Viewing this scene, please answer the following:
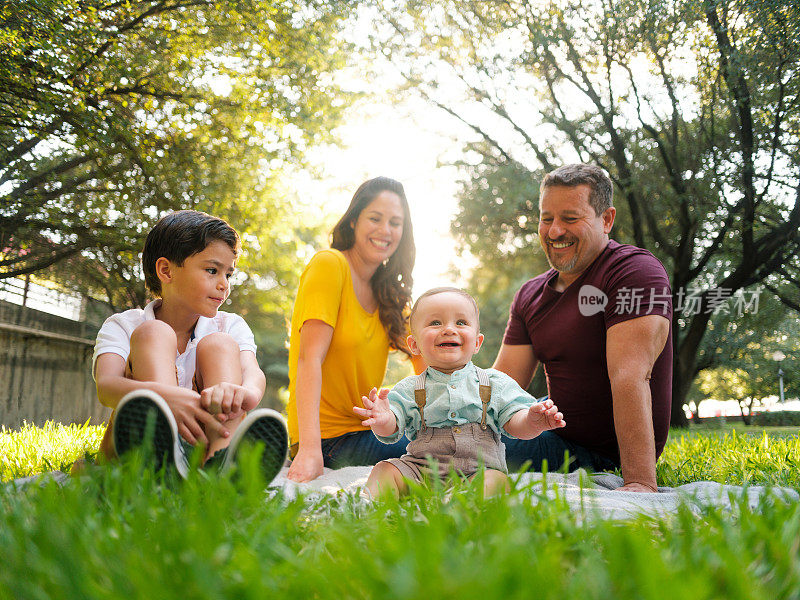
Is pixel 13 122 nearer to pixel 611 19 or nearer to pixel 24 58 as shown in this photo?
pixel 24 58

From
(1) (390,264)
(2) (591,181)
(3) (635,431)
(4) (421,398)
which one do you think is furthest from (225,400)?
(2) (591,181)

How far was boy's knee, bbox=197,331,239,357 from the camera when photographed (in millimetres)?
2484

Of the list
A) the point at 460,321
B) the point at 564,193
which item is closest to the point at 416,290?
the point at 564,193

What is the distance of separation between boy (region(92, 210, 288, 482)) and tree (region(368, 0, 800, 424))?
8604 millimetres

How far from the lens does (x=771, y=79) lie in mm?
9180

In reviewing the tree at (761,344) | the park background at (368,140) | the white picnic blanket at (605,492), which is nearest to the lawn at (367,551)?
the white picnic blanket at (605,492)

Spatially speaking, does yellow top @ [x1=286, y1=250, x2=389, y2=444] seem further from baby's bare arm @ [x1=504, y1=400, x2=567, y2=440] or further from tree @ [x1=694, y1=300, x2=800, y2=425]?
tree @ [x1=694, y1=300, x2=800, y2=425]

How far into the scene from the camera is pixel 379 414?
92.9 inches

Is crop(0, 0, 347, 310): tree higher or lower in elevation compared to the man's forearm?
higher

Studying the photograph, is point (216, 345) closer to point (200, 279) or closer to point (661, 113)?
point (200, 279)

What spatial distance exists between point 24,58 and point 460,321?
22.9 feet

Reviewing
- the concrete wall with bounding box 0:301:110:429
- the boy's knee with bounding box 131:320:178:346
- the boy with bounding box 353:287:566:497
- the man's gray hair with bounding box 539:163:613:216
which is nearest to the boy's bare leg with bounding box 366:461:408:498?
the boy with bounding box 353:287:566:497

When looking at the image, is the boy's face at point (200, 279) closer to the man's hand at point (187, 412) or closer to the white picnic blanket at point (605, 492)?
the man's hand at point (187, 412)

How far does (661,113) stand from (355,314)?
31.3 ft
